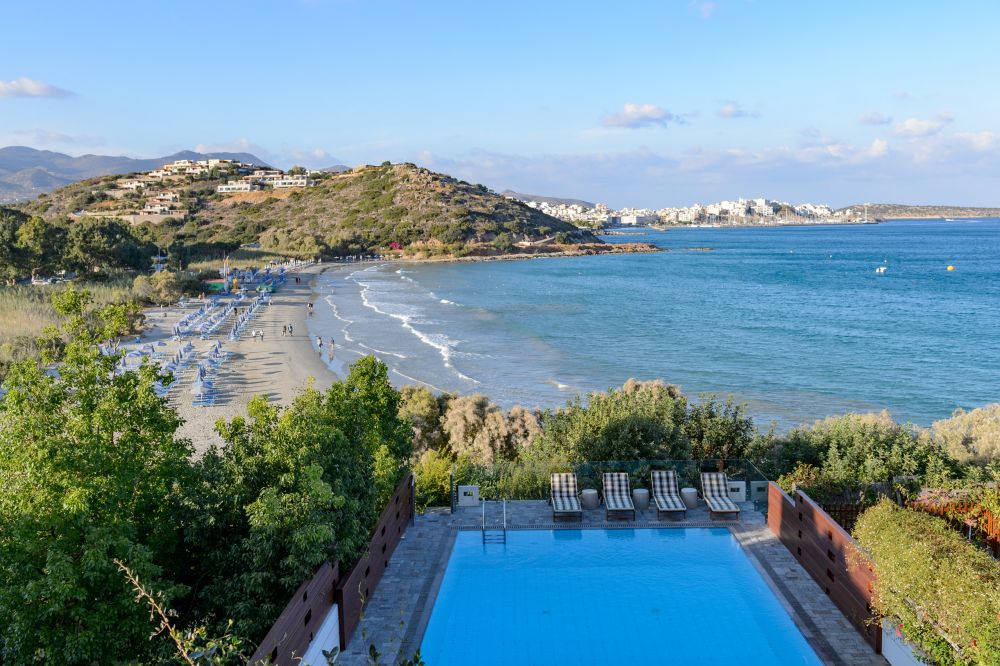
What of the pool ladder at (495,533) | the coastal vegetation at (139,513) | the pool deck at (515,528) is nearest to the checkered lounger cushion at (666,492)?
the pool deck at (515,528)

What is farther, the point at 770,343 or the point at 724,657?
the point at 770,343

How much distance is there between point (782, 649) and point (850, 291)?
179 feet

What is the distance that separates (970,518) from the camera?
8.12 meters

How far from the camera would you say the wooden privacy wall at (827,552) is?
288 inches

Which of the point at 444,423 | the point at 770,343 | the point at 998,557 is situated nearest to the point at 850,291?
the point at 770,343

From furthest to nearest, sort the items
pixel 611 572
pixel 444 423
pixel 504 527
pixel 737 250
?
1. pixel 737 250
2. pixel 444 423
3. pixel 504 527
4. pixel 611 572

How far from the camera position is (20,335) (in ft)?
78.9

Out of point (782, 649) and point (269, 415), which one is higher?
point (269, 415)

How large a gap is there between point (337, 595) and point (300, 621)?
3.67ft

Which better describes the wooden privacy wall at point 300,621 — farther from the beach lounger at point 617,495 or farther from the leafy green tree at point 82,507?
the beach lounger at point 617,495

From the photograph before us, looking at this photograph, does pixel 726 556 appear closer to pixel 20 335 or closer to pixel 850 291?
pixel 20 335

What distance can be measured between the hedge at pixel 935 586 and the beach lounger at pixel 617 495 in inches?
171

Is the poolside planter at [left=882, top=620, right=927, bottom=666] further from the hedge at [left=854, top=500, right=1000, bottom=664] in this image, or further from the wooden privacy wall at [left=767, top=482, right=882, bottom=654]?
the hedge at [left=854, top=500, right=1000, bottom=664]

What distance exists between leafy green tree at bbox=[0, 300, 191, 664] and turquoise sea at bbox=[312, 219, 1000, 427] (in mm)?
15903
